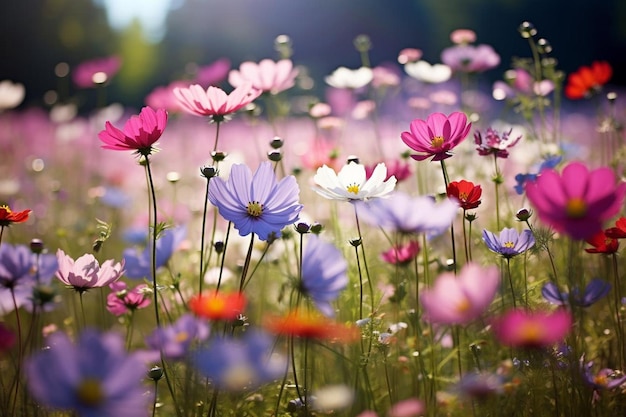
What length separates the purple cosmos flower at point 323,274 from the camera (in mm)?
912

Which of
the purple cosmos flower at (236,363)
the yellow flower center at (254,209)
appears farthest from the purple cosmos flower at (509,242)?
the purple cosmos flower at (236,363)

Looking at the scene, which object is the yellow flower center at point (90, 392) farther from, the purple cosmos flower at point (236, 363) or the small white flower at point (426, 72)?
the small white flower at point (426, 72)

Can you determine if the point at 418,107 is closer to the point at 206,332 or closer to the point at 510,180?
the point at 510,180

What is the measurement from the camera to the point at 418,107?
200cm

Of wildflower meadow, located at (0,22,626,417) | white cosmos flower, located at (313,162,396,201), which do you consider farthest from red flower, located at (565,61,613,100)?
white cosmos flower, located at (313,162,396,201)

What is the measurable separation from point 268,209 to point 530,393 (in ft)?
1.66

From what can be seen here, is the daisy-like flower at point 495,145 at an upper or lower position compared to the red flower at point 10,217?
upper

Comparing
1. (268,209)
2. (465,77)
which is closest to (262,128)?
(465,77)

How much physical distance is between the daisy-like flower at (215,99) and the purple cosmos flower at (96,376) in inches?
21.3

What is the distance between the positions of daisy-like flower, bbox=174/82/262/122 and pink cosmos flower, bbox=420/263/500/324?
0.50 metres

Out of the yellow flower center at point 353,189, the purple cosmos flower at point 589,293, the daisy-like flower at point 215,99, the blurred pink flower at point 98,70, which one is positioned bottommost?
the purple cosmos flower at point 589,293

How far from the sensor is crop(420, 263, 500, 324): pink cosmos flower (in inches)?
27.5

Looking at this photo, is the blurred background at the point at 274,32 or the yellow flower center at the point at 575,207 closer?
the yellow flower center at the point at 575,207

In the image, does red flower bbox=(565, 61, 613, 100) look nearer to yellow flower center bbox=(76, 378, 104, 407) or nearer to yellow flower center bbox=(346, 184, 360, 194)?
yellow flower center bbox=(346, 184, 360, 194)
